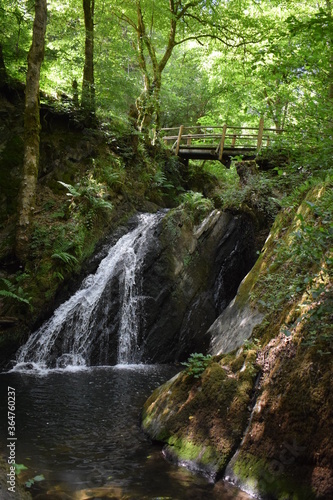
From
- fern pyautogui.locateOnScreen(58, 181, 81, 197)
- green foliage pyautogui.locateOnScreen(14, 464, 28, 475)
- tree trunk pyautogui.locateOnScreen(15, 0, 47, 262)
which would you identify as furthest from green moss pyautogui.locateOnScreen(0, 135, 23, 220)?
green foliage pyautogui.locateOnScreen(14, 464, 28, 475)

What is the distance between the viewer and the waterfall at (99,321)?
30.3 ft

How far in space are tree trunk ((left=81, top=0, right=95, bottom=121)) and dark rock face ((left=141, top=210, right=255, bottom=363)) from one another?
4.89 metres

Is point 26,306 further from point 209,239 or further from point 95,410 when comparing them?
point 209,239

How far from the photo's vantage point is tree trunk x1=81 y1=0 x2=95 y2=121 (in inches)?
518

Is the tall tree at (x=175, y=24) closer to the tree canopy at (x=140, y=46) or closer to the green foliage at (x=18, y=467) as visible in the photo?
the tree canopy at (x=140, y=46)

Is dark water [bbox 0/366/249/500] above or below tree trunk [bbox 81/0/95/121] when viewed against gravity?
below

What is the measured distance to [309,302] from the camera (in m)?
4.58

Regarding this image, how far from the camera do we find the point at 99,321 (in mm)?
10133

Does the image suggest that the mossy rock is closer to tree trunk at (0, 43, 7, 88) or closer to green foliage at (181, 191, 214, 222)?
green foliage at (181, 191, 214, 222)

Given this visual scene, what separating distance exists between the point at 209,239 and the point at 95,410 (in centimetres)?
700

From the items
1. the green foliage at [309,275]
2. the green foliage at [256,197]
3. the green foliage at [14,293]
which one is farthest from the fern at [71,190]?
the green foliage at [309,275]

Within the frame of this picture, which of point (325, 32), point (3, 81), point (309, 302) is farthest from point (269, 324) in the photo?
point (3, 81)

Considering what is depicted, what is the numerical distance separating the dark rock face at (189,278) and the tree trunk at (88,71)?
192 inches

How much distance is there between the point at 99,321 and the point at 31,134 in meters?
5.22
